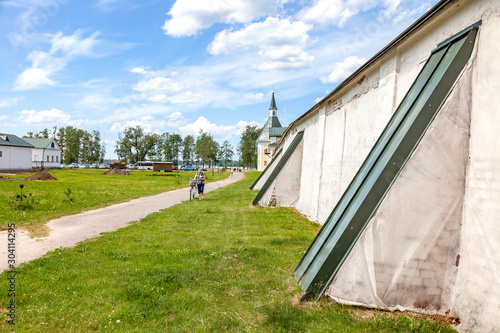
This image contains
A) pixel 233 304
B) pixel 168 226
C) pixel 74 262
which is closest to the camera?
pixel 233 304

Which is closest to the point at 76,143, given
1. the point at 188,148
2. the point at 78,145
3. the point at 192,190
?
the point at 78,145

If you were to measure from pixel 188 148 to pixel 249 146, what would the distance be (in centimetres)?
2674

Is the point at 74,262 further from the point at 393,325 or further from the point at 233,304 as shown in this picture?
the point at 393,325

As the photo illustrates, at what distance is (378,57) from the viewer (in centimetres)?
693

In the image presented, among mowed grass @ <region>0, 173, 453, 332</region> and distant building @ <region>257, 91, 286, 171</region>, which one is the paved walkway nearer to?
mowed grass @ <region>0, 173, 453, 332</region>

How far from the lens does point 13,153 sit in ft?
192

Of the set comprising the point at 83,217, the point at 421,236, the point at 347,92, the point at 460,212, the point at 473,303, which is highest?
the point at 347,92

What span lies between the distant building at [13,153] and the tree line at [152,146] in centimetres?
3743

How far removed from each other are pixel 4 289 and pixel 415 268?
5793 mm

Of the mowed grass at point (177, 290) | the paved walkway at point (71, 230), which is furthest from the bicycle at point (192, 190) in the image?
the mowed grass at point (177, 290)

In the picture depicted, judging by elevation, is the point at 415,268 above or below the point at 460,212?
below

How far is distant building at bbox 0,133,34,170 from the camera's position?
57.1m

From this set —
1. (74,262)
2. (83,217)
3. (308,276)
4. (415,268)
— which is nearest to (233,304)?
(308,276)

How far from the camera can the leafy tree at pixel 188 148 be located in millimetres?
115938
